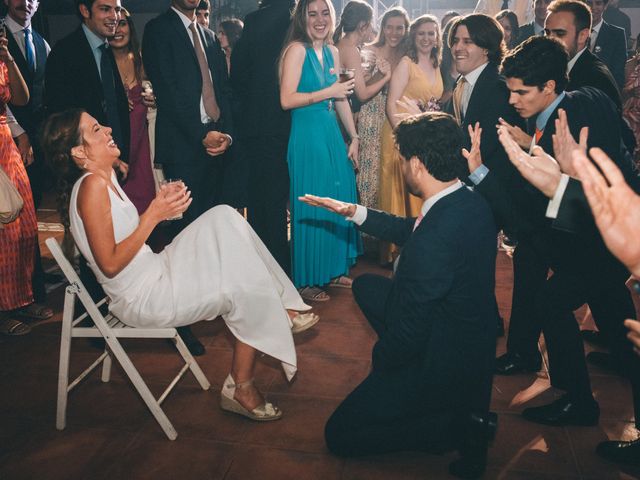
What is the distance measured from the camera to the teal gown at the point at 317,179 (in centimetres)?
347

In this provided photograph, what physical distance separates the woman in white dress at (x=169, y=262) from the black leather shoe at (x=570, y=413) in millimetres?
1113

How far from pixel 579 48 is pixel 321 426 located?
2.46 metres

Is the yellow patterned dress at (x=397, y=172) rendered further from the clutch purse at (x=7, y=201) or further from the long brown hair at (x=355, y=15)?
the clutch purse at (x=7, y=201)

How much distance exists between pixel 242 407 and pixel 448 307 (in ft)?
3.44

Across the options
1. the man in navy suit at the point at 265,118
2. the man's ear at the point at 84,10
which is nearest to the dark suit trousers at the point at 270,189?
the man in navy suit at the point at 265,118

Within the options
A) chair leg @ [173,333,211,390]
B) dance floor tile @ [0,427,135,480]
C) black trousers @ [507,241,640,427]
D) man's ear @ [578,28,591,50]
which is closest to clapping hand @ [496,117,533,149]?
black trousers @ [507,241,640,427]

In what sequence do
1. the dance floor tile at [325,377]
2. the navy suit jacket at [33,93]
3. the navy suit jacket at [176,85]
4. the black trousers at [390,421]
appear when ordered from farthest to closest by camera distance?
the navy suit jacket at [33,93]
the navy suit jacket at [176,85]
the dance floor tile at [325,377]
the black trousers at [390,421]

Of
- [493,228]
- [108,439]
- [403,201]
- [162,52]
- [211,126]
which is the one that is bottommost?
[108,439]

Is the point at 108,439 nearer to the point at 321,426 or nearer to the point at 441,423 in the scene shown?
the point at 321,426

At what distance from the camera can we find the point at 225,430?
236 cm

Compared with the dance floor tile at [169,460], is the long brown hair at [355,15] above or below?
above

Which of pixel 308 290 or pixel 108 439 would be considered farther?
pixel 308 290

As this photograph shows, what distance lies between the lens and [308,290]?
3.80 m

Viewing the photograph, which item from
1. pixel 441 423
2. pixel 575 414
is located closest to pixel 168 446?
pixel 441 423
